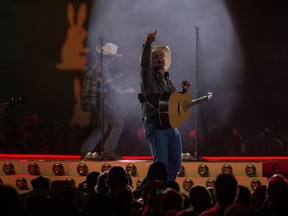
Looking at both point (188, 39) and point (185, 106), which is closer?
point (185, 106)

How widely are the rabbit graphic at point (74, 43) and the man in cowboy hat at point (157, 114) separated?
8.03 meters

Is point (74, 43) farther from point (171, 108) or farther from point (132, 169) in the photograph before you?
point (171, 108)

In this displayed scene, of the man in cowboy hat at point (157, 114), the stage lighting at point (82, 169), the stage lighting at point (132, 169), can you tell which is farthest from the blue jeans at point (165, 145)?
the stage lighting at point (82, 169)

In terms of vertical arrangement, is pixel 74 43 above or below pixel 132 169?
above

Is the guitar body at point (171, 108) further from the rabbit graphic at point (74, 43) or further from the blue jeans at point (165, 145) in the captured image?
the rabbit graphic at point (74, 43)

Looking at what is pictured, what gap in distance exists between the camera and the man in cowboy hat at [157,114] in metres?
9.06

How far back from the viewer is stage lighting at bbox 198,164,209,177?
10930 mm

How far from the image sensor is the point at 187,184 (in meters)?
10.8

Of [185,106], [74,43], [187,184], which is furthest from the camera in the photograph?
[74,43]

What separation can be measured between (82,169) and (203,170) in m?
2.06

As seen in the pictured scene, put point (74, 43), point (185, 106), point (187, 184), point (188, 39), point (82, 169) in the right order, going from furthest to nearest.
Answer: point (74, 43)
point (188, 39)
point (82, 169)
point (187, 184)
point (185, 106)

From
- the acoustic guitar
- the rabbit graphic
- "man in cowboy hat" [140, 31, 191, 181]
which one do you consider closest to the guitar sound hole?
the acoustic guitar

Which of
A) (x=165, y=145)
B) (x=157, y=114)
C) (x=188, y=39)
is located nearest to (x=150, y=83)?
(x=157, y=114)

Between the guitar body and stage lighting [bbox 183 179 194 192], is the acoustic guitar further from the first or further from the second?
stage lighting [bbox 183 179 194 192]
